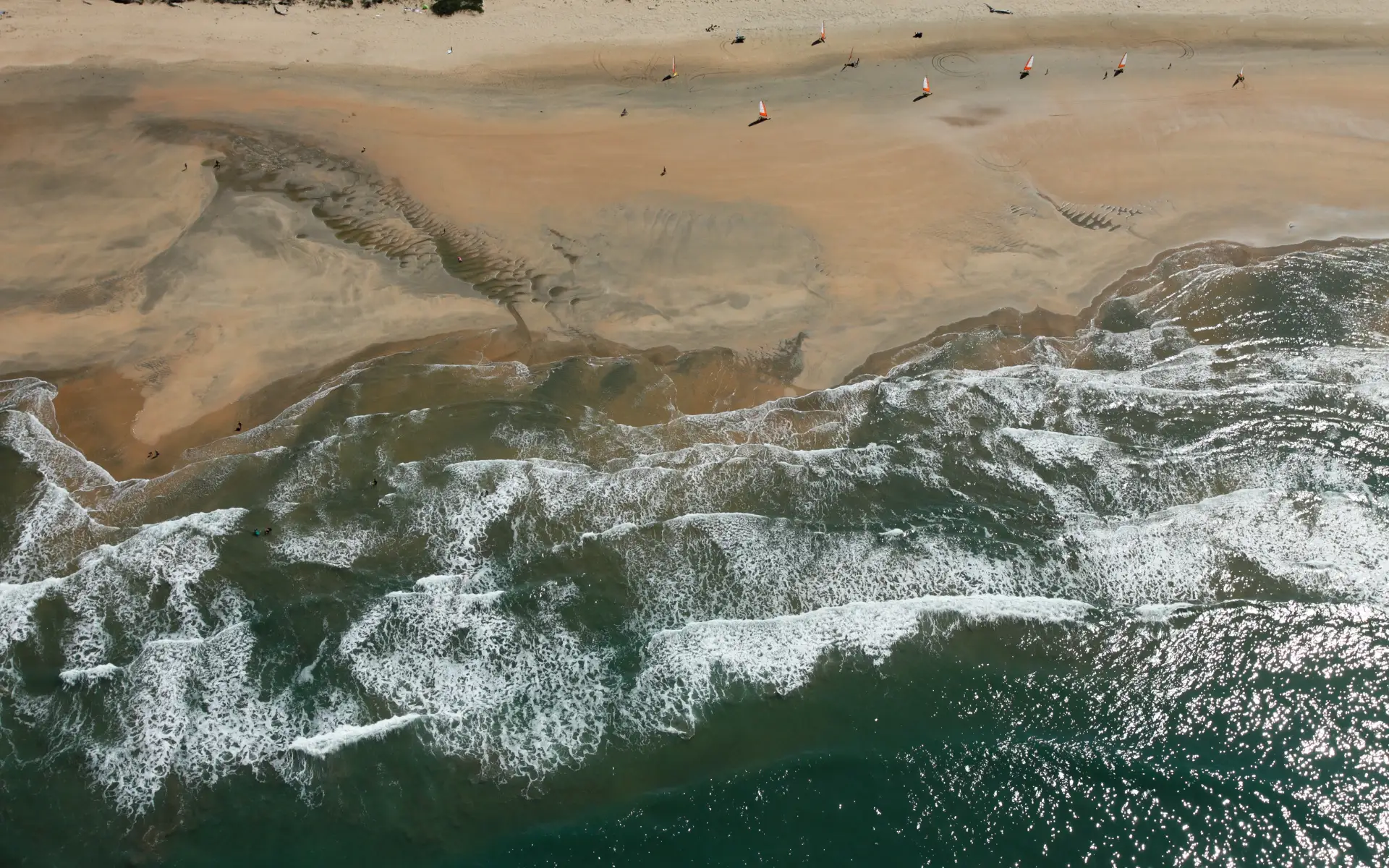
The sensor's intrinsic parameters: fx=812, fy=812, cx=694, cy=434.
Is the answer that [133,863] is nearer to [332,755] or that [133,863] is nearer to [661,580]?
[332,755]

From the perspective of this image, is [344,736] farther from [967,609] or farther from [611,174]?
[611,174]

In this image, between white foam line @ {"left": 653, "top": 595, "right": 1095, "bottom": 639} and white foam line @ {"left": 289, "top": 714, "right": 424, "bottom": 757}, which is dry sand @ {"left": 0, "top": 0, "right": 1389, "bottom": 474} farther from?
white foam line @ {"left": 289, "top": 714, "right": 424, "bottom": 757}

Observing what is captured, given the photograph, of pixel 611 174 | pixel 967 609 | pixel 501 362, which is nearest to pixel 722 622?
pixel 967 609

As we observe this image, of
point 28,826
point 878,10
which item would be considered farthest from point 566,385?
point 878,10

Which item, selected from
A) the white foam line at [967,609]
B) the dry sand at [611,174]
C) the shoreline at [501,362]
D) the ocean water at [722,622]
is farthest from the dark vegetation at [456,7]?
the white foam line at [967,609]

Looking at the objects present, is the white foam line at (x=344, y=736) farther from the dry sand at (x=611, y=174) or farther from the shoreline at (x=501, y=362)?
the dry sand at (x=611, y=174)

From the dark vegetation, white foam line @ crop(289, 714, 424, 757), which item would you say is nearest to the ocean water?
white foam line @ crop(289, 714, 424, 757)
